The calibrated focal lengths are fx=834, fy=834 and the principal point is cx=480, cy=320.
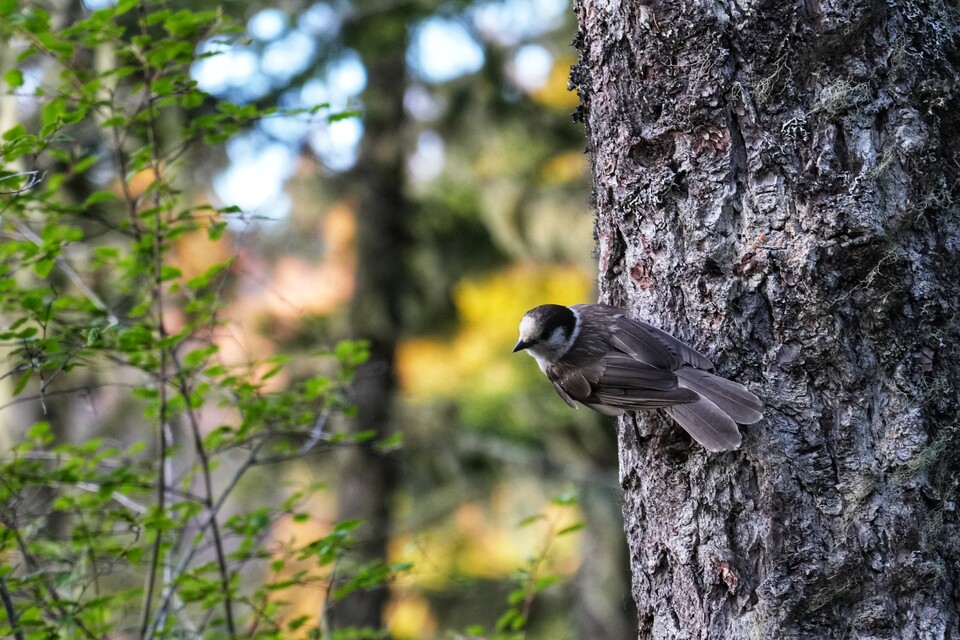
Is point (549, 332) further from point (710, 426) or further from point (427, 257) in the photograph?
point (427, 257)

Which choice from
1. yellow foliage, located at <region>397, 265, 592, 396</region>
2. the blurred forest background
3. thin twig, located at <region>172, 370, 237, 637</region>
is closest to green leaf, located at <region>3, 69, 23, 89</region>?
thin twig, located at <region>172, 370, 237, 637</region>

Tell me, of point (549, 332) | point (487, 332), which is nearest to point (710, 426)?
point (549, 332)

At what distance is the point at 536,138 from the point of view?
25.6ft

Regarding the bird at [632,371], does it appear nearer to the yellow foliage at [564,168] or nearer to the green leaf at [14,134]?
the green leaf at [14,134]

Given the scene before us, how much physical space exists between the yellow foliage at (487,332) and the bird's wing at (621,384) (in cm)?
608

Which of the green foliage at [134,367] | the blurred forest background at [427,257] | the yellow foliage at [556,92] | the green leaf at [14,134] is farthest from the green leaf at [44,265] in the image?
the yellow foliage at [556,92]

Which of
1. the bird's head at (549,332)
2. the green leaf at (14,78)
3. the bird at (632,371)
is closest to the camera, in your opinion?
the bird at (632,371)

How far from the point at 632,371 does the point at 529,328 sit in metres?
0.69

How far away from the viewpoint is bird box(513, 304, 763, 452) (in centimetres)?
207

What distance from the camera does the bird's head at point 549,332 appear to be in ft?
9.51

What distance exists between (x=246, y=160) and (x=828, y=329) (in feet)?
20.3

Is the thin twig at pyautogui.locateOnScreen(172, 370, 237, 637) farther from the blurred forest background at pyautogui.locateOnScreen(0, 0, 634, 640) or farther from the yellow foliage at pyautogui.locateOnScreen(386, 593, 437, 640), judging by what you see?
the yellow foliage at pyautogui.locateOnScreen(386, 593, 437, 640)

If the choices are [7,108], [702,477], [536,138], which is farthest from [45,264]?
[536,138]

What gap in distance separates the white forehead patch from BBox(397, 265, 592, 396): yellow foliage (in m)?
5.74
